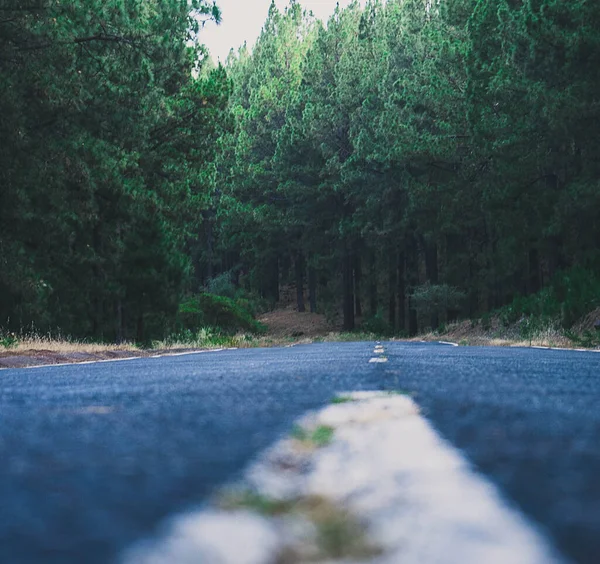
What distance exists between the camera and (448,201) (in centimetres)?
3816

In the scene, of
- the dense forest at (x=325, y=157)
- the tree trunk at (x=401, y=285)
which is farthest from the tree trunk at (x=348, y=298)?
the tree trunk at (x=401, y=285)

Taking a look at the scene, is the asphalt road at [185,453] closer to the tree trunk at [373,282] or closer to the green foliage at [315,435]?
the green foliage at [315,435]

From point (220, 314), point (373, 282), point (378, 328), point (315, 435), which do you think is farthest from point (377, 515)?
point (373, 282)

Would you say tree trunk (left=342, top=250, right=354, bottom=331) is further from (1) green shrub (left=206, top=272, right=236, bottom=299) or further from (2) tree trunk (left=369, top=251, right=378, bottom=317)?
(1) green shrub (left=206, top=272, right=236, bottom=299)

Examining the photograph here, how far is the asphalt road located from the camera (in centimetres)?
95

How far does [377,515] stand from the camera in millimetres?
1001

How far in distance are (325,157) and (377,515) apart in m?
51.9

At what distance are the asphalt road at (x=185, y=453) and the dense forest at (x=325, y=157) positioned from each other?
643 inches

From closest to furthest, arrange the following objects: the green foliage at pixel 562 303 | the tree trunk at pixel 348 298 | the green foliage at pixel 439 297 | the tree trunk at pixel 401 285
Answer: the green foliage at pixel 562 303, the green foliage at pixel 439 297, the tree trunk at pixel 401 285, the tree trunk at pixel 348 298

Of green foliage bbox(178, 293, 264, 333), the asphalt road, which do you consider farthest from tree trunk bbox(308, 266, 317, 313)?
the asphalt road

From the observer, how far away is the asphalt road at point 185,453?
37.3 inches

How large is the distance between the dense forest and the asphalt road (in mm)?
16329

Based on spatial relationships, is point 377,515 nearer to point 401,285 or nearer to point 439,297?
point 439,297

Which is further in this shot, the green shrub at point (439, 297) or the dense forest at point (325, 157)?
the green shrub at point (439, 297)
